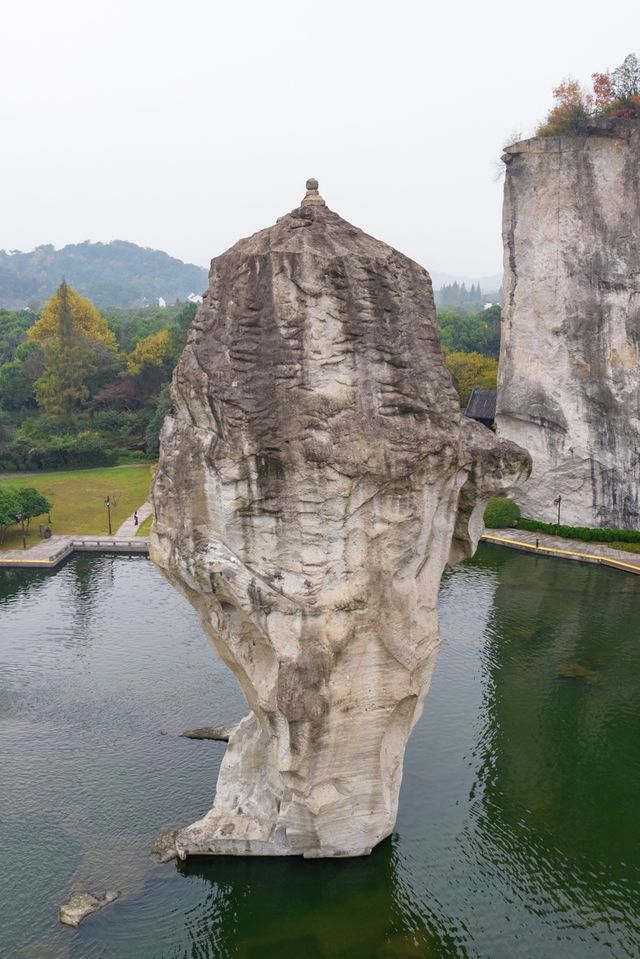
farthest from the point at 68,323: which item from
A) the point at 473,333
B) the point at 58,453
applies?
the point at 473,333

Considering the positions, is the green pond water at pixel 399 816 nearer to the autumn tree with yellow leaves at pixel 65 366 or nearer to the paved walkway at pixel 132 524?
the paved walkway at pixel 132 524

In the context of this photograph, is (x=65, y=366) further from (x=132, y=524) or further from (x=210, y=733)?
(x=210, y=733)

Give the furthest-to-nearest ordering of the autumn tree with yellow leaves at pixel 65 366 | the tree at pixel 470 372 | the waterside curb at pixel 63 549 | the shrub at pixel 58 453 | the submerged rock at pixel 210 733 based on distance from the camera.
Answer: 1. the autumn tree with yellow leaves at pixel 65 366
2. the tree at pixel 470 372
3. the shrub at pixel 58 453
4. the waterside curb at pixel 63 549
5. the submerged rock at pixel 210 733

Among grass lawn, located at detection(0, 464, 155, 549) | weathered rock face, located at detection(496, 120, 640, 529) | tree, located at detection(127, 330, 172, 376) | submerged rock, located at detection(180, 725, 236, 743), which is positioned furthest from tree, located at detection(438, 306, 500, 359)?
submerged rock, located at detection(180, 725, 236, 743)

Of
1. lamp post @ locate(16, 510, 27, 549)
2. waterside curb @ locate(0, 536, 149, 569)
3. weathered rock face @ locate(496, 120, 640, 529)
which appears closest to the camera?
waterside curb @ locate(0, 536, 149, 569)


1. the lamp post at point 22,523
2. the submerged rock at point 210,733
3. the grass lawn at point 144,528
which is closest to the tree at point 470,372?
the grass lawn at point 144,528

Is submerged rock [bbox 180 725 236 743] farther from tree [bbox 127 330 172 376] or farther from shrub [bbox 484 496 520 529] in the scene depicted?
tree [bbox 127 330 172 376]
